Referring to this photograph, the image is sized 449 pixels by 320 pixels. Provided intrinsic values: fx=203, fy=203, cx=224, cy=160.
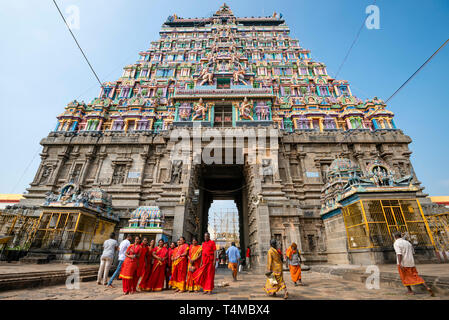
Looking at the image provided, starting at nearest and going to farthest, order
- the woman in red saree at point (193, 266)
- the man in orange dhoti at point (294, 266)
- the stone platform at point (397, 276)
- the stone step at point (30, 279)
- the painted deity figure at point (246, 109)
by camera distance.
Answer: the stone platform at point (397, 276) → the stone step at point (30, 279) → the woman in red saree at point (193, 266) → the man in orange dhoti at point (294, 266) → the painted deity figure at point (246, 109)

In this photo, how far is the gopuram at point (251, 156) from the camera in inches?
398

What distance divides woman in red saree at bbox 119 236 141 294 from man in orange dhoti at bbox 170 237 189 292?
1.10 m

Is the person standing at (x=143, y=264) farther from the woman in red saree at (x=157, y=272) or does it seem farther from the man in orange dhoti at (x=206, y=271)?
the man in orange dhoti at (x=206, y=271)

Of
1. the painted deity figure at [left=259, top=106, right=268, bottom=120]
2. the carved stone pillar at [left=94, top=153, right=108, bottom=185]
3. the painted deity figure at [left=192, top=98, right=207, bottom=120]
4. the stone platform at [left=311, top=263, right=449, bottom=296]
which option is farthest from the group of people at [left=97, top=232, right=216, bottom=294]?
the painted deity figure at [left=259, top=106, right=268, bottom=120]

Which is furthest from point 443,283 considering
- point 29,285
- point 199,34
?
point 199,34

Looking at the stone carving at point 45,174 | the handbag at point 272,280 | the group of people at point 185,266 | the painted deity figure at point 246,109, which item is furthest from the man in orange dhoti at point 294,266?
the stone carving at point 45,174

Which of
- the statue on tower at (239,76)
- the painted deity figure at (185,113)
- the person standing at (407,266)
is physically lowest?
the person standing at (407,266)

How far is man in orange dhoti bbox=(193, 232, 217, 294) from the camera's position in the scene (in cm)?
555

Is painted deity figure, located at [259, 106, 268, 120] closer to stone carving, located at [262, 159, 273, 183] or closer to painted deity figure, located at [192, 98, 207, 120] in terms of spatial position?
painted deity figure, located at [192, 98, 207, 120]

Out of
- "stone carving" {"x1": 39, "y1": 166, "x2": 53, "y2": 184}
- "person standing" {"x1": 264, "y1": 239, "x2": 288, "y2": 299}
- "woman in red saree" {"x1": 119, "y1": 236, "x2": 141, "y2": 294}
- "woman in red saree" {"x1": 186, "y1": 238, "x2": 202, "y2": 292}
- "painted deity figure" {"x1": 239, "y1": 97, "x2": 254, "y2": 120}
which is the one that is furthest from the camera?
"painted deity figure" {"x1": 239, "y1": 97, "x2": 254, "y2": 120}

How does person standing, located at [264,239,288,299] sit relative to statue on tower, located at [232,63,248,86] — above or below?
below

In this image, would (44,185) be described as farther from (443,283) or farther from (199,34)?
(199,34)

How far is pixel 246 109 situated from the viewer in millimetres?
20094

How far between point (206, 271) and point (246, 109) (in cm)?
1673
